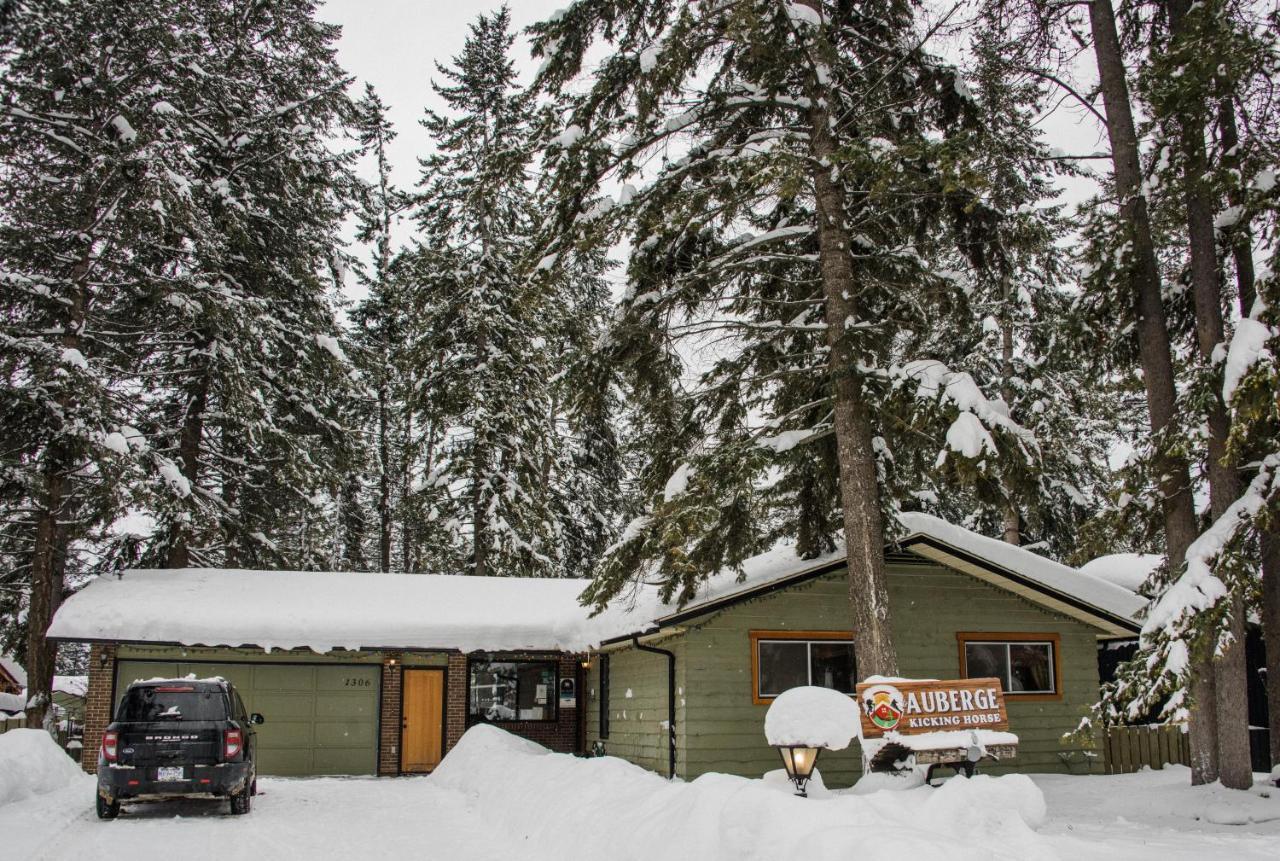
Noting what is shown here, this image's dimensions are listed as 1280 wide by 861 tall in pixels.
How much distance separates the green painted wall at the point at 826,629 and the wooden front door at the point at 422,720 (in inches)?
192

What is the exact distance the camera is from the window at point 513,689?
21.0 m

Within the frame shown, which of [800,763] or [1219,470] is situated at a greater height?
[1219,470]

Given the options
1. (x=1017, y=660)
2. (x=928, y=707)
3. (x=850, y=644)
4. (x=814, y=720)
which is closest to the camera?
(x=814, y=720)

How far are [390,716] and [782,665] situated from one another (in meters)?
9.15

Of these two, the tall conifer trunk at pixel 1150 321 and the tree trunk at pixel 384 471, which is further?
the tree trunk at pixel 384 471

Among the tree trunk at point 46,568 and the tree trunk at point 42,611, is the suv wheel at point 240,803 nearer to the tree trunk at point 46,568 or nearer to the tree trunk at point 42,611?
the tree trunk at point 46,568

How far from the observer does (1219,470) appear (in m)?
11.2

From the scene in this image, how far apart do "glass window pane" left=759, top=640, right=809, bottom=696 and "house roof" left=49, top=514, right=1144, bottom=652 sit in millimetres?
1214

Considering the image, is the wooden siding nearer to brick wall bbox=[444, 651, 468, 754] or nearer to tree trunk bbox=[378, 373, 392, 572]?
brick wall bbox=[444, 651, 468, 754]

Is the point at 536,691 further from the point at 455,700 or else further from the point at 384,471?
the point at 384,471

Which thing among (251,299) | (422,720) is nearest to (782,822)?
(422,720)

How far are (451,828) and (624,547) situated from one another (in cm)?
391

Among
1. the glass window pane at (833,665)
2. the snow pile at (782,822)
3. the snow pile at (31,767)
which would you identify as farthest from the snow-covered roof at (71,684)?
the snow pile at (782,822)

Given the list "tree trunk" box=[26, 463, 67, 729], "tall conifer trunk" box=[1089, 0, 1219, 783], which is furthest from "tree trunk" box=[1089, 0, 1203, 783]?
"tree trunk" box=[26, 463, 67, 729]
